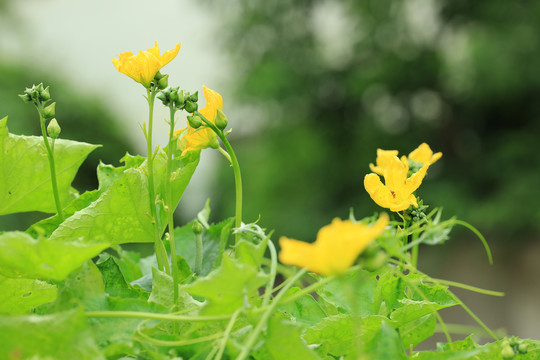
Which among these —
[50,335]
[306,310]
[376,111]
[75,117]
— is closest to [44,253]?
Result: [50,335]

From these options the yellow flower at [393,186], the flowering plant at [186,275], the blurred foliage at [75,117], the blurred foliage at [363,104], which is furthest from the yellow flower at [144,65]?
the blurred foliage at [363,104]

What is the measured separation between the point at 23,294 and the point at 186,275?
7cm

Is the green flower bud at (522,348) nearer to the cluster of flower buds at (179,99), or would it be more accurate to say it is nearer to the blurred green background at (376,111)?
the cluster of flower buds at (179,99)

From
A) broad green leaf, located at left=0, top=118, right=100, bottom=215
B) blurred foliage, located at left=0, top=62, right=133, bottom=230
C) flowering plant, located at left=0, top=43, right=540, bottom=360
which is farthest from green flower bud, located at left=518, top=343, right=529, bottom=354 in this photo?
blurred foliage, located at left=0, top=62, right=133, bottom=230

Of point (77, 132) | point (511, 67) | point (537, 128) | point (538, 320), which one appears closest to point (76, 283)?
point (538, 320)

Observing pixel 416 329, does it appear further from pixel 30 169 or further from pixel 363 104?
pixel 363 104

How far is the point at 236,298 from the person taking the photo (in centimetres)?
18

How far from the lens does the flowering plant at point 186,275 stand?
165mm

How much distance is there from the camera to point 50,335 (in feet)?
0.54

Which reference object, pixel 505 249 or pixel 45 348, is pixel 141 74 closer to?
pixel 45 348

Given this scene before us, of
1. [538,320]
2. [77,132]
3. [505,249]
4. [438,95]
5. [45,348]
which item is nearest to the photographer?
[45,348]

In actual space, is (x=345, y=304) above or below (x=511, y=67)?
above

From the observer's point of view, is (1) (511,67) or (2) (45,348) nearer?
(2) (45,348)

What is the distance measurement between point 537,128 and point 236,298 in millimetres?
4540
